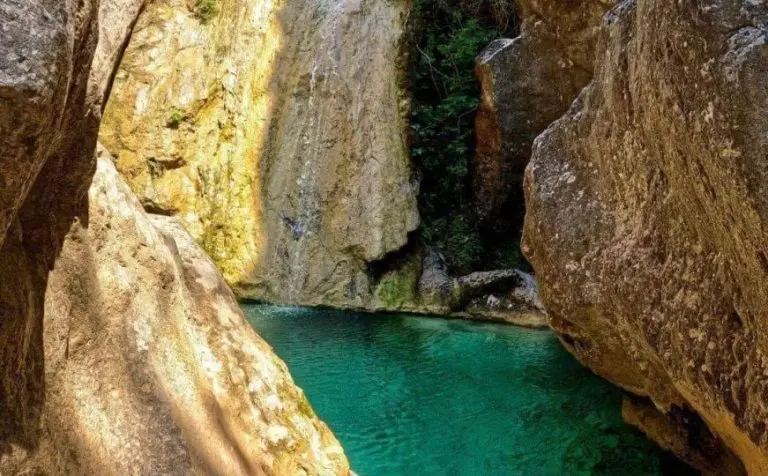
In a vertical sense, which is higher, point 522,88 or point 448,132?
point 522,88

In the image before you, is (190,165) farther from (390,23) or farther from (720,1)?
(720,1)

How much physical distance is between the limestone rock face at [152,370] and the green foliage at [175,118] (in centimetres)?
749

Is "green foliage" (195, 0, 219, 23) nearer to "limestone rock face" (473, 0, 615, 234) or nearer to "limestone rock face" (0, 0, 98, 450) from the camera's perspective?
"limestone rock face" (473, 0, 615, 234)

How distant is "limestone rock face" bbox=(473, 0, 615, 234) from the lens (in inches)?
276

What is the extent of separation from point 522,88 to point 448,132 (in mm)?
2026

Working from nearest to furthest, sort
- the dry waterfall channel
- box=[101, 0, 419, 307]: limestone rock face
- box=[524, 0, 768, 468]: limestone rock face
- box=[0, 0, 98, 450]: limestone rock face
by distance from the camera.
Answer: box=[0, 0, 98, 450]: limestone rock face, the dry waterfall channel, box=[524, 0, 768, 468]: limestone rock face, box=[101, 0, 419, 307]: limestone rock face

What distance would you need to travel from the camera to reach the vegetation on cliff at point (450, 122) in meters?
10.4

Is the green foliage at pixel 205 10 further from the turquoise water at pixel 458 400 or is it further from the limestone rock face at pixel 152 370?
the limestone rock face at pixel 152 370

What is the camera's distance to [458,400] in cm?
602

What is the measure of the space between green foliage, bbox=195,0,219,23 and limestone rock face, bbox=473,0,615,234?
4.61 meters

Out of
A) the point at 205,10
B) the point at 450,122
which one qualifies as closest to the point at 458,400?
the point at 450,122

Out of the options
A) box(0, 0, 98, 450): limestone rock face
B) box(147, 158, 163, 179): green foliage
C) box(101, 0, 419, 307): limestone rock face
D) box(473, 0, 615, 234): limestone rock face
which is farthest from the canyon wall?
box(147, 158, 163, 179): green foliage

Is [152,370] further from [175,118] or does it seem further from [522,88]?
[175,118]

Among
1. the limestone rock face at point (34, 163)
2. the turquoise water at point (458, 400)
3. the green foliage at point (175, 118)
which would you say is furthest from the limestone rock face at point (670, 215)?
the green foliage at point (175, 118)
